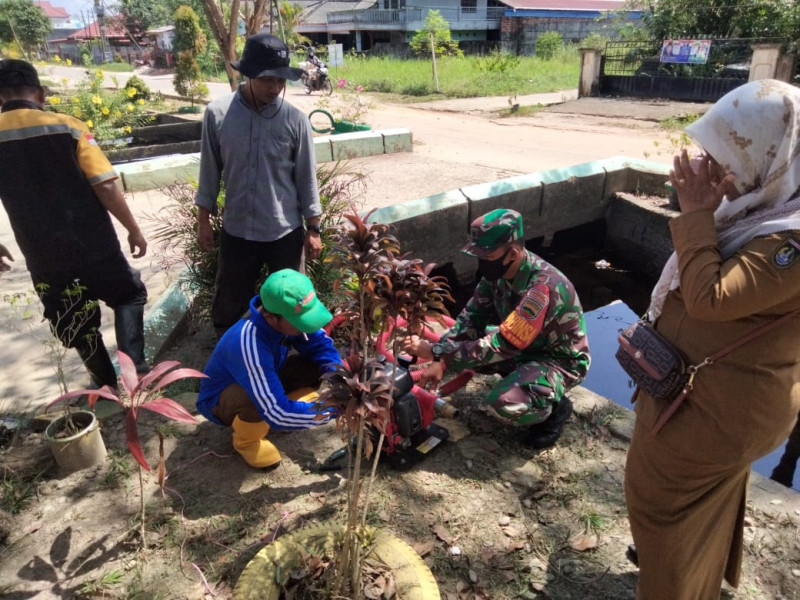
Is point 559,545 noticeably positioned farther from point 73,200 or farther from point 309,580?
point 73,200

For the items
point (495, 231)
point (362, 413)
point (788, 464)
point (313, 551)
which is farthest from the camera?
point (788, 464)

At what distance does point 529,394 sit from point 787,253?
59.6 inches

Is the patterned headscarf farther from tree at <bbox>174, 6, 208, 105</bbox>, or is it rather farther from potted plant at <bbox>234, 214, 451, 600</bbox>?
tree at <bbox>174, 6, 208, 105</bbox>

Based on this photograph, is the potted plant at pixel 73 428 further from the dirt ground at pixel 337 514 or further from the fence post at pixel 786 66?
the fence post at pixel 786 66

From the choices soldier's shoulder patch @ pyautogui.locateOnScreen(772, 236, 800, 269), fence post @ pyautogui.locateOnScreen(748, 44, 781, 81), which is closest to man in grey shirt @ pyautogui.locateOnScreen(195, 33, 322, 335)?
soldier's shoulder patch @ pyautogui.locateOnScreen(772, 236, 800, 269)

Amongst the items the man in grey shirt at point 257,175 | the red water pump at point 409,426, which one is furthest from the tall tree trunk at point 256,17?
the red water pump at point 409,426

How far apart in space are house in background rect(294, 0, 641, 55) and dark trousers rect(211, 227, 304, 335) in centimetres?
3244

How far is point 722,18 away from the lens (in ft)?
55.5

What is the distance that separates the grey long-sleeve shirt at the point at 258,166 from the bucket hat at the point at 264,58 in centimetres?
18

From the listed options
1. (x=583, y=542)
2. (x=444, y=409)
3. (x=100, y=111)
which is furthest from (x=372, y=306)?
(x=100, y=111)

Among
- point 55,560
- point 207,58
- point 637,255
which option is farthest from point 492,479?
point 207,58

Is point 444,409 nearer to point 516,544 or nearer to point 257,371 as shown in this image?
point 516,544

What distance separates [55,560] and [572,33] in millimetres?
36766

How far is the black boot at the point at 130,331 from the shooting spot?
A: 2910 millimetres
